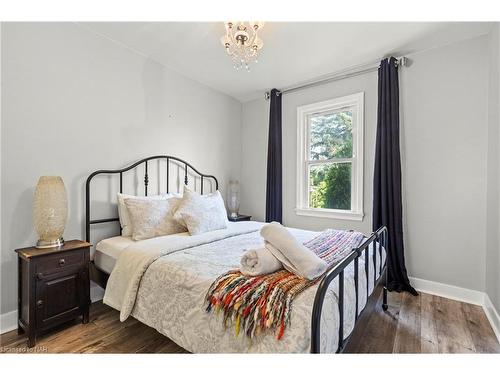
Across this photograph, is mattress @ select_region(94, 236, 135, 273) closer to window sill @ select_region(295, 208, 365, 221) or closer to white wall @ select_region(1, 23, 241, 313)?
white wall @ select_region(1, 23, 241, 313)

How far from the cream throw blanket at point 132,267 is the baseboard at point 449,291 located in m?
2.29

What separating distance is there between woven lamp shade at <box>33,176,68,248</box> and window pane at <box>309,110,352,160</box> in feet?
9.31

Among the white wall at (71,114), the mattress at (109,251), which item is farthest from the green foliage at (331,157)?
the mattress at (109,251)

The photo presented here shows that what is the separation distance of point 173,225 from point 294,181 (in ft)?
6.09

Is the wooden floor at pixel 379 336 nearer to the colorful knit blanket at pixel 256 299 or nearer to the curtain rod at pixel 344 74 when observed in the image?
the colorful knit blanket at pixel 256 299

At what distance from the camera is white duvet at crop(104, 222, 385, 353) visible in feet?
3.67

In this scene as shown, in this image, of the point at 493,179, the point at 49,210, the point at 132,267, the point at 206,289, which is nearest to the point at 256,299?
the point at 206,289

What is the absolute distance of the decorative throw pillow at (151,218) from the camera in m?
2.26

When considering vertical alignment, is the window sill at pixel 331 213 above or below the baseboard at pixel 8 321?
above

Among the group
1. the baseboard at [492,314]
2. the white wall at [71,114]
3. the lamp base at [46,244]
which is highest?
the white wall at [71,114]

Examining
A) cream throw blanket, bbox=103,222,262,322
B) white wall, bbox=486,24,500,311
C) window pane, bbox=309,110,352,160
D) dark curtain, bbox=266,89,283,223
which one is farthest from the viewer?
dark curtain, bbox=266,89,283,223

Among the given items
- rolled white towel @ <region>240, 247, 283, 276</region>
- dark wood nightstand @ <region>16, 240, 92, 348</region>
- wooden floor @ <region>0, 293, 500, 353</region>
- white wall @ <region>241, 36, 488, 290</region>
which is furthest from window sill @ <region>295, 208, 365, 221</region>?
dark wood nightstand @ <region>16, 240, 92, 348</region>
